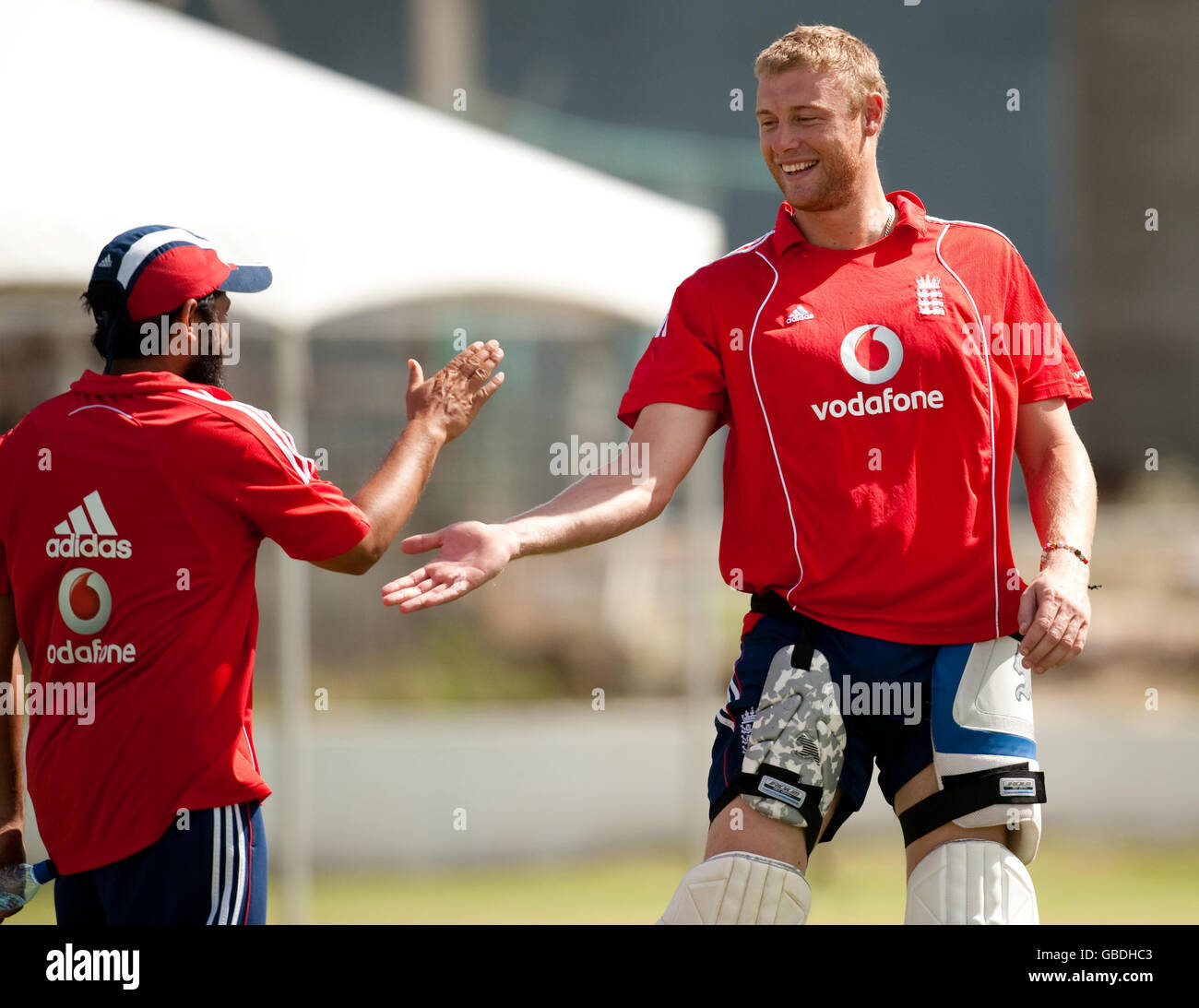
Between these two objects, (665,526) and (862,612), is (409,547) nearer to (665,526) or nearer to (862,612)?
(862,612)

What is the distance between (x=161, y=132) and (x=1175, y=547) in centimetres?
697

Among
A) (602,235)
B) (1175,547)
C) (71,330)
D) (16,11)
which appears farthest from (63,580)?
(1175,547)

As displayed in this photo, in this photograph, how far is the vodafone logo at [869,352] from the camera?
2.69m

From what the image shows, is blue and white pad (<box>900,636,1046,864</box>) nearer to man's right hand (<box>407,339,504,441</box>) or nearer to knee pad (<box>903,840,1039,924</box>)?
knee pad (<box>903,840,1039,924</box>)

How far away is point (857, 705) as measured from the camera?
8.84ft

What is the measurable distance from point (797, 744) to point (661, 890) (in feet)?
12.9

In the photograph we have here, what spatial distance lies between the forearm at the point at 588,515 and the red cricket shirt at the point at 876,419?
0.17 metres

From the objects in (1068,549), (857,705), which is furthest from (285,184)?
(1068,549)

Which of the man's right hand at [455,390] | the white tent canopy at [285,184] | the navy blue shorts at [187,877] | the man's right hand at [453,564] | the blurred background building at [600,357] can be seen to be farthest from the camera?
the blurred background building at [600,357]

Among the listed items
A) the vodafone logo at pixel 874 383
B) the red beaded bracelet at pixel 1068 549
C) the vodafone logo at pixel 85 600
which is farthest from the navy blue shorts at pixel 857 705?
the vodafone logo at pixel 85 600

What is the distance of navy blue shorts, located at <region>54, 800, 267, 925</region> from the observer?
2490 millimetres

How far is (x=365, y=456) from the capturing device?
8039mm

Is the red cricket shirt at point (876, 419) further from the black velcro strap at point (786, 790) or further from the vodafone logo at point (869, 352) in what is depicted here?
the black velcro strap at point (786, 790)

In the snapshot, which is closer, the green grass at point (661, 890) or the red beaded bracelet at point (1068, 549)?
the red beaded bracelet at point (1068, 549)
